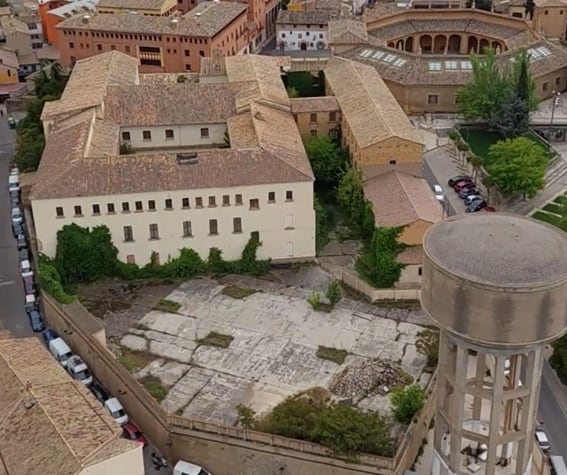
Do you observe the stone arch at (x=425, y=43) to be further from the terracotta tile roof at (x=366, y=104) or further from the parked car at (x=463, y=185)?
the parked car at (x=463, y=185)

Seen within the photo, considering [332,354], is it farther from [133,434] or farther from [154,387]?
[133,434]

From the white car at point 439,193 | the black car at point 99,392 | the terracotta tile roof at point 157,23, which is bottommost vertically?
the black car at point 99,392

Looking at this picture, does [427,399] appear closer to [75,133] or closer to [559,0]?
[75,133]

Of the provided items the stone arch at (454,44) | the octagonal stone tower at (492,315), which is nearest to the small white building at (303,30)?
the stone arch at (454,44)

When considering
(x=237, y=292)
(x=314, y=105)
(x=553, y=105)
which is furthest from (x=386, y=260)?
(x=553, y=105)

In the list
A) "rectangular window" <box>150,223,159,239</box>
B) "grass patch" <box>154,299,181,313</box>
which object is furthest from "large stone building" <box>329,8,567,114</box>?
"grass patch" <box>154,299,181,313</box>
